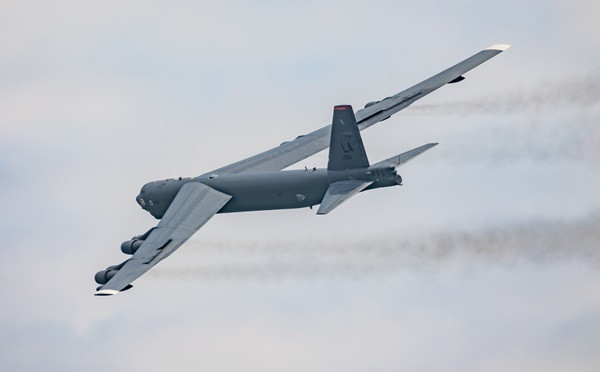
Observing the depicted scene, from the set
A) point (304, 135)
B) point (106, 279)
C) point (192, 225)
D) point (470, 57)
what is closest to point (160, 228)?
point (192, 225)

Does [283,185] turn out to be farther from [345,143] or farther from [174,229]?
[174,229]

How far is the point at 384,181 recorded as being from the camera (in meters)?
115

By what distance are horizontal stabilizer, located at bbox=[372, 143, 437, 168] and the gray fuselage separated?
1.27 feet

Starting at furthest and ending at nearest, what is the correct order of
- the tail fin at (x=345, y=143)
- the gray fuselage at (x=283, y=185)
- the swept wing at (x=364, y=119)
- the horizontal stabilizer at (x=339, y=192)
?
the swept wing at (x=364, y=119)
the gray fuselage at (x=283, y=185)
the tail fin at (x=345, y=143)
the horizontal stabilizer at (x=339, y=192)

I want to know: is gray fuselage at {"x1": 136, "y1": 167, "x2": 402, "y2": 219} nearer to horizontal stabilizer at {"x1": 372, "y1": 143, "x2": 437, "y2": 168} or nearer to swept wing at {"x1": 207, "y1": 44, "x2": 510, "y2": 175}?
horizontal stabilizer at {"x1": 372, "y1": 143, "x2": 437, "y2": 168}

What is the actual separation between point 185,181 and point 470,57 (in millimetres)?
27290

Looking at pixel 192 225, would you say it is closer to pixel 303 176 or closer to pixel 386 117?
pixel 303 176

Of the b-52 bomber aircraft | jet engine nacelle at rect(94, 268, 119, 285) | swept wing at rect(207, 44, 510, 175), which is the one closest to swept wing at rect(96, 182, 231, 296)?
the b-52 bomber aircraft

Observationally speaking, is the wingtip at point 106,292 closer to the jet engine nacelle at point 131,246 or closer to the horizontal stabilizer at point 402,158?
the jet engine nacelle at point 131,246

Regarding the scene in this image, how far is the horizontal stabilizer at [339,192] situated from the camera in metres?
111

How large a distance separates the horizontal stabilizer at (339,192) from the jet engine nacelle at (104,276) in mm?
14432

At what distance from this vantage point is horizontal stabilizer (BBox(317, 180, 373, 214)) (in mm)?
111250

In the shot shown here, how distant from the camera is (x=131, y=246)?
116 m

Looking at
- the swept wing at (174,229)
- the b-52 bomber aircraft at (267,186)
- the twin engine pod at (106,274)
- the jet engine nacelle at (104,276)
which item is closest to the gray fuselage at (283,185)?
the b-52 bomber aircraft at (267,186)
